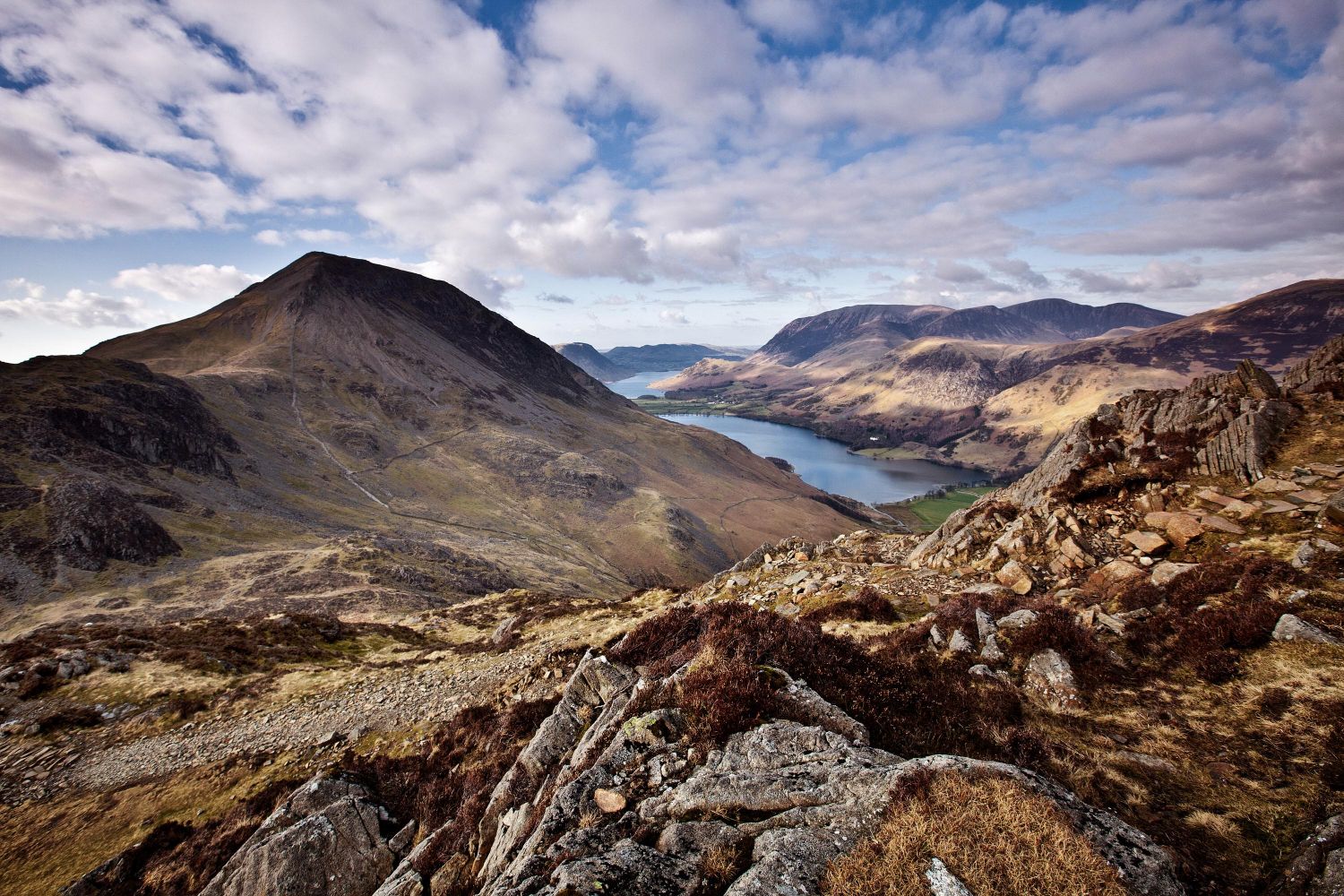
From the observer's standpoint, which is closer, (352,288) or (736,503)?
(736,503)

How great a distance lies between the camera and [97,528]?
4812cm

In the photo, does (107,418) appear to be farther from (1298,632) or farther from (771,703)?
(1298,632)

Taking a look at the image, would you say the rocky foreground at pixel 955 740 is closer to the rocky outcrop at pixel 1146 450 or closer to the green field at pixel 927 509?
the rocky outcrop at pixel 1146 450

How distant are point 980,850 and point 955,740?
13.6 feet

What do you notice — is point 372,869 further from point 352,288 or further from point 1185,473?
point 352,288

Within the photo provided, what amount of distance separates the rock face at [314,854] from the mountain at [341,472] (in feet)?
111

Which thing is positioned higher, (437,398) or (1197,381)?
(437,398)

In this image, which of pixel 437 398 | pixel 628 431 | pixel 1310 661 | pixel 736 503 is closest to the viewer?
pixel 1310 661

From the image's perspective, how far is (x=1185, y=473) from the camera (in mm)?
18672

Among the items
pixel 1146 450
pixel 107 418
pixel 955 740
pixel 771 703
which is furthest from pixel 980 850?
pixel 107 418

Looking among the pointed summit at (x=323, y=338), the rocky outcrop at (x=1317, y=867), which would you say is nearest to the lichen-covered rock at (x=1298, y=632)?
the rocky outcrop at (x=1317, y=867)

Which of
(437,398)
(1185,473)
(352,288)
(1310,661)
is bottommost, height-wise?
(1310,661)

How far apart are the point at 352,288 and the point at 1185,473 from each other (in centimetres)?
21642

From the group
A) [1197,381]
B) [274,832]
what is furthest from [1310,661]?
[274,832]
